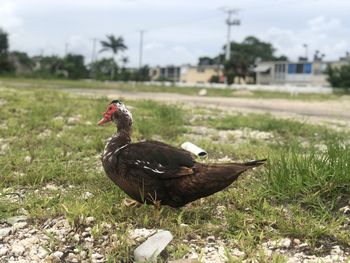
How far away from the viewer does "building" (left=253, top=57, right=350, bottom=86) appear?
2869 inches

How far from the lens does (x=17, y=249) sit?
10.9 ft

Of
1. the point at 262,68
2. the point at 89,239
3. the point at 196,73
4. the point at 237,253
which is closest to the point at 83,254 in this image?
the point at 89,239

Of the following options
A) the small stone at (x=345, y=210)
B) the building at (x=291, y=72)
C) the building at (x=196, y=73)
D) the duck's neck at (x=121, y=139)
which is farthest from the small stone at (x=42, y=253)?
the building at (x=196, y=73)

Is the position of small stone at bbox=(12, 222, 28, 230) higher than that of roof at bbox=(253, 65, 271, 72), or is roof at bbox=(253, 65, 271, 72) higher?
roof at bbox=(253, 65, 271, 72)

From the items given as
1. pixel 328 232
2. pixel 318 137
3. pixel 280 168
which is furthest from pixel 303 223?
pixel 318 137

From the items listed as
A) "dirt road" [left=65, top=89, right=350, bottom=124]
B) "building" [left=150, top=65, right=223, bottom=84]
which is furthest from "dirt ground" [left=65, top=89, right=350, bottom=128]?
"building" [left=150, top=65, right=223, bottom=84]

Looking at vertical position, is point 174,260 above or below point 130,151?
below

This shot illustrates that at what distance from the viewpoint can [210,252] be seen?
127 inches

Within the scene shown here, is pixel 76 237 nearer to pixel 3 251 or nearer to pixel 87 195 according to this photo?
pixel 3 251

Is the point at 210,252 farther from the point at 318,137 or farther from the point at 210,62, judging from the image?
the point at 210,62

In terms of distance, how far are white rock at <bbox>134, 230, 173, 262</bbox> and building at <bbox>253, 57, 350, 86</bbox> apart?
71.4 meters

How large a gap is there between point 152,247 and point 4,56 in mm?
65337

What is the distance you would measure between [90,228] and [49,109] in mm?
6866

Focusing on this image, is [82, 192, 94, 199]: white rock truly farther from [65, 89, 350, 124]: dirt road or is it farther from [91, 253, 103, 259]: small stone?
[65, 89, 350, 124]: dirt road
